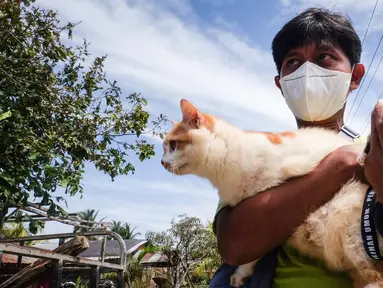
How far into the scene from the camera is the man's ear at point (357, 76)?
1693mm

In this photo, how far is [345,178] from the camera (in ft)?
3.61

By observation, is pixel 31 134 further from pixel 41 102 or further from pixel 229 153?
pixel 229 153

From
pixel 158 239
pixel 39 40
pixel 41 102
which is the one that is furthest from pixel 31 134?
pixel 158 239

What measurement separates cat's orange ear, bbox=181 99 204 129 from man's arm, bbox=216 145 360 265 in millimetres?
530

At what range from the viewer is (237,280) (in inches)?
54.0

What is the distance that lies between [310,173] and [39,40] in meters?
5.58

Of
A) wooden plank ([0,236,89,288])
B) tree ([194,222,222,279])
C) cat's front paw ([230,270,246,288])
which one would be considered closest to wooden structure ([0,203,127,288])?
wooden plank ([0,236,89,288])

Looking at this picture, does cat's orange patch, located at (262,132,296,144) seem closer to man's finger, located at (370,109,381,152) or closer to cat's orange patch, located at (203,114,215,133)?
cat's orange patch, located at (203,114,215,133)

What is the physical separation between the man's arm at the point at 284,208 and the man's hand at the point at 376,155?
0.23 m

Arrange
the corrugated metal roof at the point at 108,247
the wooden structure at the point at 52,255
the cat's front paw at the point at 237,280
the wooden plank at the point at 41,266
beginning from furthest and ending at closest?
1. the corrugated metal roof at the point at 108,247
2. the wooden plank at the point at 41,266
3. the wooden structure at the point at 52,255
4. the cat's front paw at the point at 237,280

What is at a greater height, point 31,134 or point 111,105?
point 111,105

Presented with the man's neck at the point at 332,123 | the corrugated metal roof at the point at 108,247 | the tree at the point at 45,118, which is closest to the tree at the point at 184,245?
the corrugated metal roof at the point at 108,247

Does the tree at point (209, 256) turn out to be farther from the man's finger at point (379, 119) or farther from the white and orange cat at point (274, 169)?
the man's finger at point (379, 119)

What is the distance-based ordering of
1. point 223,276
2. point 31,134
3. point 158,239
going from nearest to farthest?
point 223,276 < point 31,134 < point 158,239
